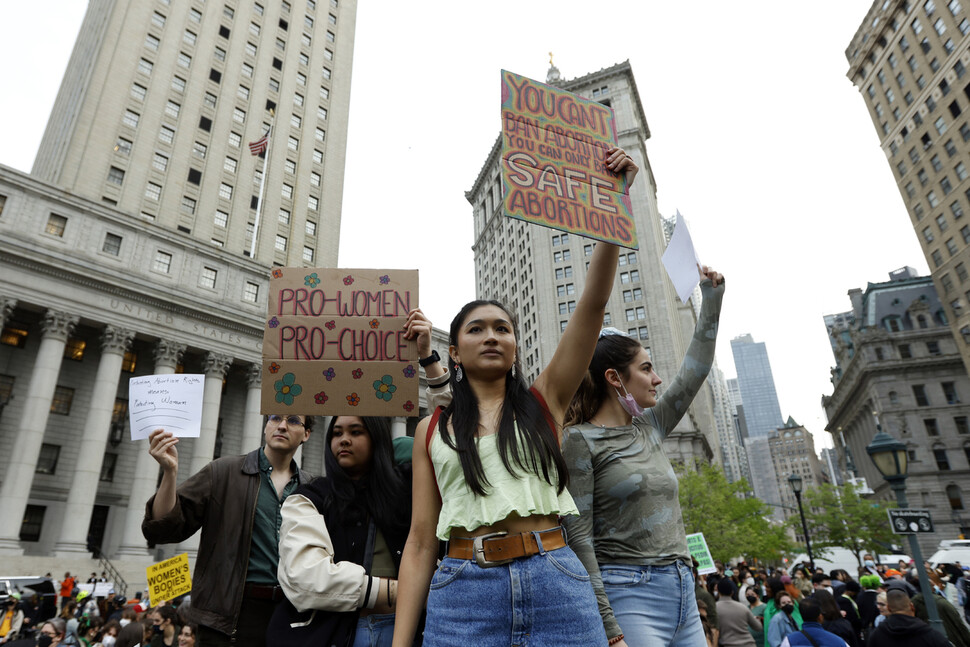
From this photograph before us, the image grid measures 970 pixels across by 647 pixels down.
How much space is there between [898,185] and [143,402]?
91.4 meters

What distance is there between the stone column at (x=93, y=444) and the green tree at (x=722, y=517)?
39.5 meters

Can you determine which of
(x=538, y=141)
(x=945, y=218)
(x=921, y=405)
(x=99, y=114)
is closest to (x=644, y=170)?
(x=945, y=218)

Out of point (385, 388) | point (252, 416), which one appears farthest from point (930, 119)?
point (385, 388)

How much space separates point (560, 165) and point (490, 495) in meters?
2.31

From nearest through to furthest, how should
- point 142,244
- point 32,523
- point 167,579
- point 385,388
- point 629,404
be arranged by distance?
point 629,404 → point 385,388 → point 167,579 → point 32,523 → point 142,244

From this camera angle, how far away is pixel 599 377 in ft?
13.2

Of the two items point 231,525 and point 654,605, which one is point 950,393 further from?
point 231,525

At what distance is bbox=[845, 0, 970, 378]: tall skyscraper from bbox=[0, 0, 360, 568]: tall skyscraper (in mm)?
67571

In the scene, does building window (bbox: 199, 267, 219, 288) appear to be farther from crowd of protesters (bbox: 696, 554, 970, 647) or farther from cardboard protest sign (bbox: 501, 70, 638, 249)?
cardboard protest sign (bbox: 501, 70, 638, 249)

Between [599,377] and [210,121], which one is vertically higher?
[210,121]

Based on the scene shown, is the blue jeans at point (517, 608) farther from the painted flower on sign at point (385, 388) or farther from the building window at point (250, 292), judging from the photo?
the building window at point (250, 292)

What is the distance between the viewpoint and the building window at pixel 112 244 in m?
34.5

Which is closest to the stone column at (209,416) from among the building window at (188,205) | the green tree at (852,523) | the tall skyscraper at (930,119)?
the building window at (188,205)

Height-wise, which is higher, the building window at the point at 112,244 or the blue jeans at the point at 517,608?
the building window at the point at 112,244
